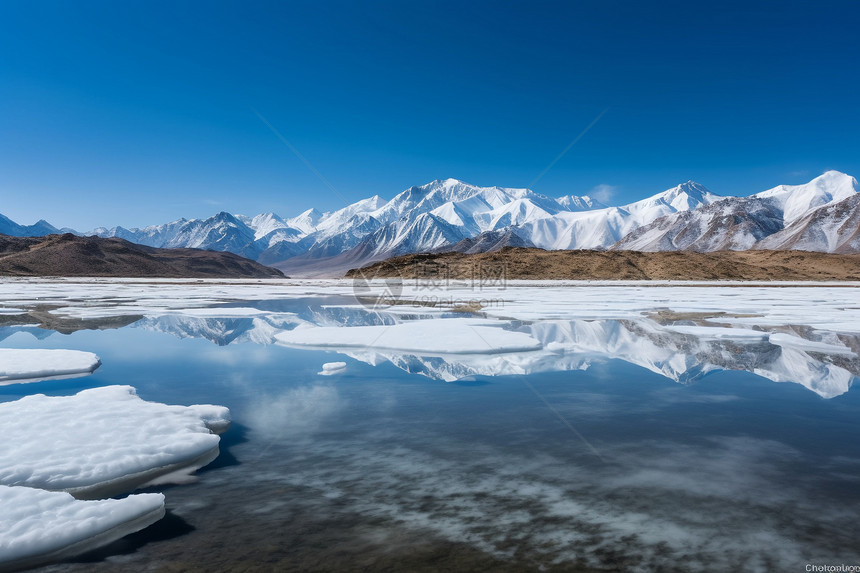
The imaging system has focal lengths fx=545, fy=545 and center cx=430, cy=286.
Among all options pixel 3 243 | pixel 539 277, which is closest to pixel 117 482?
pixel 539 277

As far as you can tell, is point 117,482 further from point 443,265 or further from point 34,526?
point 443,265

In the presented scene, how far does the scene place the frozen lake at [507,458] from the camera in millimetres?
4355

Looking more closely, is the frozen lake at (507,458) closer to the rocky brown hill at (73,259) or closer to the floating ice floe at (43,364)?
the floating ice floe at (43,364)

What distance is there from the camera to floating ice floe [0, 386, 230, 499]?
5688 millimetres

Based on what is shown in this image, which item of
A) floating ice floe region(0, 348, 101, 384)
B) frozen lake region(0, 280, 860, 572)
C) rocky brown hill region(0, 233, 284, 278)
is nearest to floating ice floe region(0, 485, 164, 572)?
frozen lake region(0, 280, 860, 572)

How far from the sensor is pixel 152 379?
35.9ft

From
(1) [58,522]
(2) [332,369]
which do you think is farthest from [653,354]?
(1) [58,522]

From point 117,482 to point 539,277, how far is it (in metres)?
91.2

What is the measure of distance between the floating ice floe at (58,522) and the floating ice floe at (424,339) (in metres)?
9.59

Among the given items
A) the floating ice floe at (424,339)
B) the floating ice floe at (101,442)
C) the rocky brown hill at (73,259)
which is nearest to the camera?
the floating ice floe at (101,442)

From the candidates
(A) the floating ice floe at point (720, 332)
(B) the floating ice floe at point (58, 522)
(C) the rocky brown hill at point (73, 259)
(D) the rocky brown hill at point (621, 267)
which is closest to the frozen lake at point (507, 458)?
(B) the floating ice floe at point (58, 522)

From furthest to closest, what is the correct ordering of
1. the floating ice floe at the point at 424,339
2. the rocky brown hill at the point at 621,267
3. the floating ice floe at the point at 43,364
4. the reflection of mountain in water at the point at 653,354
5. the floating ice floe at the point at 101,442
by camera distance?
the rocky brown hill at the point at 621,267, the floating ice floe at the point at 424,339, the reflection of mountain in water at the point at 653,354, the floating ice floe at the point at 43,364, the floating ice floe at the point at 101,442

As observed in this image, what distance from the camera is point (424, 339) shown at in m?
15.8

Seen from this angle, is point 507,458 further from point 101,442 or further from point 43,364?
point 43,364
